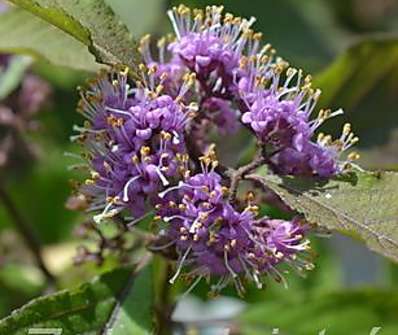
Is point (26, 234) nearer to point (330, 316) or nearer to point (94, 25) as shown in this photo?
point (330, 316)

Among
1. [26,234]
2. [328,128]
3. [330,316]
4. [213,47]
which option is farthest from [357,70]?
[26,234]

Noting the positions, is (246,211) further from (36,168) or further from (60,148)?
(60,148)

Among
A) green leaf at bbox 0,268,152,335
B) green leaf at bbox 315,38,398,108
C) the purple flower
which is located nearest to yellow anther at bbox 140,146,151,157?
the purple flower

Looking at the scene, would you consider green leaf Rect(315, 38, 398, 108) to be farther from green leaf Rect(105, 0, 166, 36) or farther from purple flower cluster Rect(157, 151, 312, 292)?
green leaf Rect(105, 0, 166, 36)

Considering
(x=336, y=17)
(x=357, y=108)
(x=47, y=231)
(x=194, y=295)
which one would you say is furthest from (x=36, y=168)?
(x=336, y=17)

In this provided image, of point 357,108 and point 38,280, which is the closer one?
point 357,108

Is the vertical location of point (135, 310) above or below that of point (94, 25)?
below

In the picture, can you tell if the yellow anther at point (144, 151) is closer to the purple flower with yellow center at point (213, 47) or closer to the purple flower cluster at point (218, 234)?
the purple flower cluster at point (218, 234)
